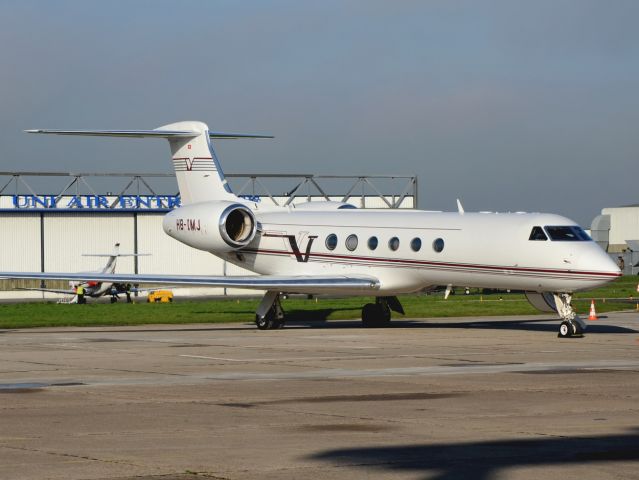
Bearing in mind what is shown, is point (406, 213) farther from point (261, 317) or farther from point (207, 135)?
point (207, 135)

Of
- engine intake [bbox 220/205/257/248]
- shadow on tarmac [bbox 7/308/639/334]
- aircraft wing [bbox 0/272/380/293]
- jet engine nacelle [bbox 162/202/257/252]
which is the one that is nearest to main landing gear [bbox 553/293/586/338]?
shadow on tarmac [bbox 7/308/639/334]

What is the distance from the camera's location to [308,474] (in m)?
9.16

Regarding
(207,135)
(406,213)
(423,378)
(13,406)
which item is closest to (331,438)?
(13,406)

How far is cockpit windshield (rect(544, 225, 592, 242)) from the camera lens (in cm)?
2595

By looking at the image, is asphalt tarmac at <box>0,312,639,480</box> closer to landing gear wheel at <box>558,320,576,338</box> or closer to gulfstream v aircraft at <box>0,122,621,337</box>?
landing gear wheel at <box>558,320,576,338</box>

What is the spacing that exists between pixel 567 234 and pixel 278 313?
8465 mm

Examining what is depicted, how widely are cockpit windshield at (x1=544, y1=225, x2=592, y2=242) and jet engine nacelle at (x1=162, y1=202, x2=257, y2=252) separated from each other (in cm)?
910

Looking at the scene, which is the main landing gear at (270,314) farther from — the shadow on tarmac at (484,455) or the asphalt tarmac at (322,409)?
the shadow on tarmac at (484,455)

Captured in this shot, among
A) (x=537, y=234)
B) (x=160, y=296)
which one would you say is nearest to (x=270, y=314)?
(x=537, y=234)

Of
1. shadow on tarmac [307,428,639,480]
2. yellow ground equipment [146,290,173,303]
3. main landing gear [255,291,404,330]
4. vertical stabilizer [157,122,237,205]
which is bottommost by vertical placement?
yellow ground equipment [146,290,173,303]

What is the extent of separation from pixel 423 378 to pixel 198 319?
1885 centimetres

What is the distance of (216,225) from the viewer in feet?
102

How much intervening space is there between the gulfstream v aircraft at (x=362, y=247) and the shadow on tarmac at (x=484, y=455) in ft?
47.6

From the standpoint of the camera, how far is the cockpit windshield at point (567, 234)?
1022 inches
